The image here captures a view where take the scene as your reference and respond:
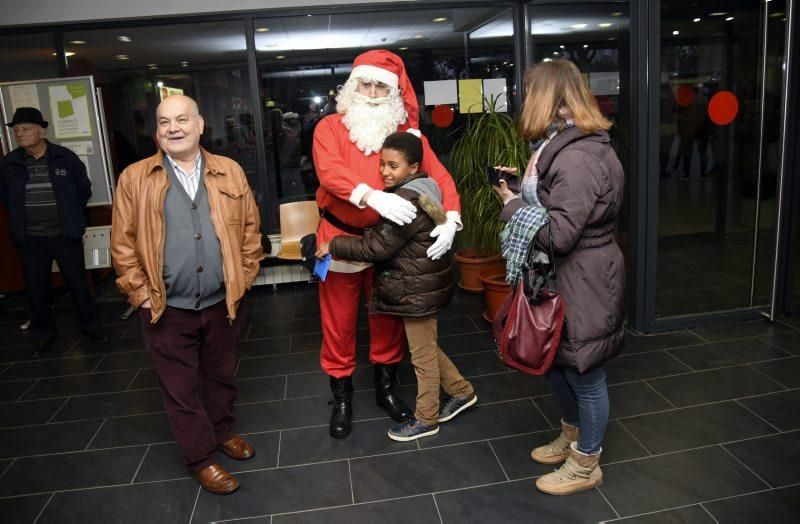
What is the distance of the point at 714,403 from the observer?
2.98m

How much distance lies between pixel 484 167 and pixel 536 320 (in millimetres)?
2257

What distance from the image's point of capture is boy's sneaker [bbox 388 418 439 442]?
2793mm

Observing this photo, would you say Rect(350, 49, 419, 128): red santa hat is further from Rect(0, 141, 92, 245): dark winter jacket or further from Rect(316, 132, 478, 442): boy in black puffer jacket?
Rect(0, 141, 92, 245): dark winter jacket

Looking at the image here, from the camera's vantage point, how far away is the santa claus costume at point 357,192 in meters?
2.60

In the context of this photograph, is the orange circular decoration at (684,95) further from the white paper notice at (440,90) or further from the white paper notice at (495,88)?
the white paper notice at (440,90)

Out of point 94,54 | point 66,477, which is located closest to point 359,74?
point 66,477

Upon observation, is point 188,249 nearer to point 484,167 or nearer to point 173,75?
point 484,167

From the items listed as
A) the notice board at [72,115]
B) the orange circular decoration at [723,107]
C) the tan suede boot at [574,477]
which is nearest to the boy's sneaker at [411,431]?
the tan suede boot at [574,477]

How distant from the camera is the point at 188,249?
234 centimetres

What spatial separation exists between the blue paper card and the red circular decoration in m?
2.93

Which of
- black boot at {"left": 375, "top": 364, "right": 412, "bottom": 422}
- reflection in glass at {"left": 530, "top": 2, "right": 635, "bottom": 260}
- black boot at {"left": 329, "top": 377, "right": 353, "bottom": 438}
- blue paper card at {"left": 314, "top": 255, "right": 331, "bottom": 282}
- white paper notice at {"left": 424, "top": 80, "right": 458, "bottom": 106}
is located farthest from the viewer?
white paper notice at {"left": 424, "top": 80, "right": 458, "bottom": 106}

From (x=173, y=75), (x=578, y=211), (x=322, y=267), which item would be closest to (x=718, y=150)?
(x=578, y=211)

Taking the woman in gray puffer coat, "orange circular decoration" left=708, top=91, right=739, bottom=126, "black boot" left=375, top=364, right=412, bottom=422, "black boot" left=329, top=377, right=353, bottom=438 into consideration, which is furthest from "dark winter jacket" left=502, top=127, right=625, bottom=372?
"orange circular decoration" left=708, top=91, right=739, bottom=126

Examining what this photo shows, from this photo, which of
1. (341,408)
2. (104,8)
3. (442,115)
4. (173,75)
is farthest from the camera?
(442,115)
